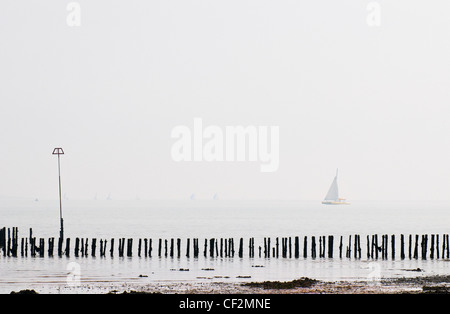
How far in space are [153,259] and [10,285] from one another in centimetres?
1375

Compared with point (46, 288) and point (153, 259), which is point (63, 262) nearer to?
point (153, 259)

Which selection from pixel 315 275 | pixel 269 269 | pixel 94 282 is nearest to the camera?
pixel 94 282

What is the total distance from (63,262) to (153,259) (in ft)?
17.7

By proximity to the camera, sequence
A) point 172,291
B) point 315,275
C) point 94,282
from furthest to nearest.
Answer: point 315,275, point 94,282, point 172,291

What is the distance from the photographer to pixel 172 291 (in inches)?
1056
